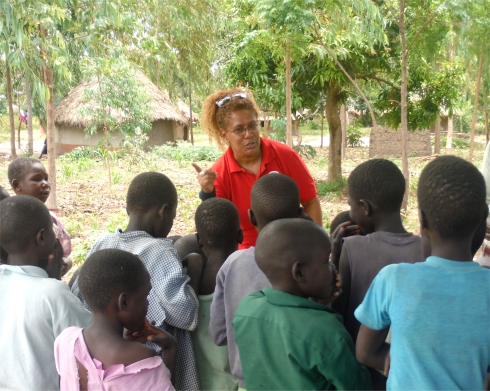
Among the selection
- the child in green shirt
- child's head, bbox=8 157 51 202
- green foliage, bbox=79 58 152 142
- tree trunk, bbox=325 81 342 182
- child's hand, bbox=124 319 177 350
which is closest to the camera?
the child in green shirt

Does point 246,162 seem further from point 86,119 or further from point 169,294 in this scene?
point 86,119

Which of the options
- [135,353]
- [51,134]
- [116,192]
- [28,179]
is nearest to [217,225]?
[135,353]

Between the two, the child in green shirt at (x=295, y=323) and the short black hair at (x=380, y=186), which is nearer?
the child in green shirt at (x=295, y=323)

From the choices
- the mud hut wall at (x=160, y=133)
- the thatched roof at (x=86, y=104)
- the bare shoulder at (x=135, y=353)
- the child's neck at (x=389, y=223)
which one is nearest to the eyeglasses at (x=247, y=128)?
the child's neck at (x=389, y=223)

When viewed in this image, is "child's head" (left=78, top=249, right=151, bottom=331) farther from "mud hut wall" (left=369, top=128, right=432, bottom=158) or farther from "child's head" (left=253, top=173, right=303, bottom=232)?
"mud hut wall" (left=369, top=128, right=432, bottom=158)

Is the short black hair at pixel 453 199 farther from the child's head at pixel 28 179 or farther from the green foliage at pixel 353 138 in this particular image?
the green foliage at pixel 353 138

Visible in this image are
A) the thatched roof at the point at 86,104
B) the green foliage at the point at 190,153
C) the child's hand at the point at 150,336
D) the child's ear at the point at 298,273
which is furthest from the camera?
the thatched roof at the point at 86,104

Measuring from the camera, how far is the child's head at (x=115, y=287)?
1.58 m

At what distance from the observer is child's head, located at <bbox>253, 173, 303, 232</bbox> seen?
1958 millimetres

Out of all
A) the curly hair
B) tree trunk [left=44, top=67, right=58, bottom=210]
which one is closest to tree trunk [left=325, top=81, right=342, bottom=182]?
tree trunk [left=44, top=67, right=58, bottom=210]

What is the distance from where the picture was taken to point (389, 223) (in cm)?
176

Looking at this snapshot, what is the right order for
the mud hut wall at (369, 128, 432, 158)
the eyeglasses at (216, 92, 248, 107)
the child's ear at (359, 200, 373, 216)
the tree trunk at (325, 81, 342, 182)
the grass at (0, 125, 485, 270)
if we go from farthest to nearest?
the mud hut wall at (369, 128, 432, 158)
the tree trunk at (325, 81, 342, 182)
the grass at (0, 125, 485, 270)
the eyeglasses at (216, 92, 248, 107)
the child's ear at (359, 200, 373, 216)

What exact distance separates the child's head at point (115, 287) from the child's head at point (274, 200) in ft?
1.89

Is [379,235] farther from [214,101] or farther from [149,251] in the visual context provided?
[214,101]
